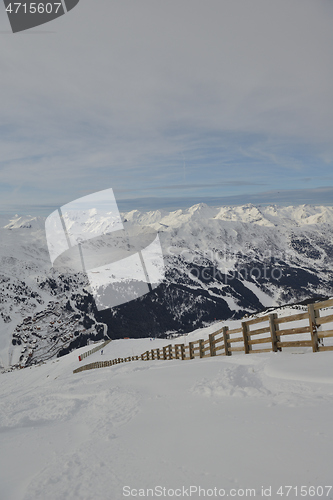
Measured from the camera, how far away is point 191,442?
3.89 metres

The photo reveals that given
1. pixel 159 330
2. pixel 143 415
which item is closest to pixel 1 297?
pixel 159 330

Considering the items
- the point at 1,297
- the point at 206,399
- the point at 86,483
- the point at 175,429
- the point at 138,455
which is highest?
the point at 86,483

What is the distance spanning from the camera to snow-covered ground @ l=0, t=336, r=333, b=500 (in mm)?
2889

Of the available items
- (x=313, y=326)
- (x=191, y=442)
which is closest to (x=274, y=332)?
(x=313, y=326)

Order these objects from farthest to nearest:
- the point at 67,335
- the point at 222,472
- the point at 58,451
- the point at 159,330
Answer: the point at 159,330 < the point at 67,335 < the point at 58,451 < the point at 222,472

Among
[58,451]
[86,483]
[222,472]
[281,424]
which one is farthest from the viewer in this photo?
[58,451]

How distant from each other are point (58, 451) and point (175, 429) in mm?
1760

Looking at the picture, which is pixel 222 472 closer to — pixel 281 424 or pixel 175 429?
pixel 281 424

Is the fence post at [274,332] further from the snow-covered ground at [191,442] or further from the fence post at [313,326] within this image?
the snow-covered ground at [191,442]

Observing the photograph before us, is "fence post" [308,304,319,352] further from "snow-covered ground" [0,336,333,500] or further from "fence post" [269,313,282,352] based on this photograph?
"fence post" [269,313,282,352]

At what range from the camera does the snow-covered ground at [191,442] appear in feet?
9.48

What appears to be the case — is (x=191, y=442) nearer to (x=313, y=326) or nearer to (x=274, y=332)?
(x=313, y=326)

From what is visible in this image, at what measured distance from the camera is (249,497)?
258cm

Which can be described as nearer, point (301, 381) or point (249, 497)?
point (249, 497)
